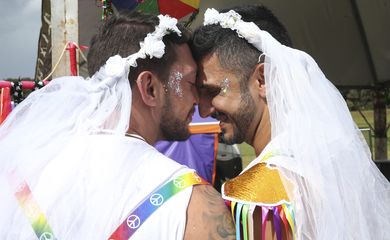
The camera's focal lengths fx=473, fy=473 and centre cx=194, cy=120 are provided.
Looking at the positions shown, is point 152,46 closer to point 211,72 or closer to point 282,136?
point 211,72

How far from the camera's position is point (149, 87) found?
4.74 feet

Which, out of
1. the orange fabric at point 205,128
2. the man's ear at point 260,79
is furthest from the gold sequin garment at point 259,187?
the orange fabric at point 205,128

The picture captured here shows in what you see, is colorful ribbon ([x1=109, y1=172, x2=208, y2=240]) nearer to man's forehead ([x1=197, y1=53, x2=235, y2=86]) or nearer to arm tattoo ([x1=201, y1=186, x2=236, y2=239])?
arm tattoo ([x1=201, y1=186, x2=236, y2=239])

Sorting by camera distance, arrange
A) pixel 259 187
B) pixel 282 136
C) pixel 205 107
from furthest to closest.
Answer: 1. pixel 205 107
2. pixel 282 136
3. pixel 259 187

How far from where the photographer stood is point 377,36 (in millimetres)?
5930

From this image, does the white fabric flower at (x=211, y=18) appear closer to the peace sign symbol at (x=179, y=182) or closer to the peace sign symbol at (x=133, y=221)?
the peace sign symbol at (x=179, y=182)

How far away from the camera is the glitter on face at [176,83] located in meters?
1.52

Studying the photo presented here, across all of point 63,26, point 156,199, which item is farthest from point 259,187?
point 63,26

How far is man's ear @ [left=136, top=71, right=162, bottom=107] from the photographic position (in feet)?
4.68

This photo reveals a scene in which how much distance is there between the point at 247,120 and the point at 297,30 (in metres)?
4.72

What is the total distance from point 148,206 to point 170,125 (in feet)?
1.32

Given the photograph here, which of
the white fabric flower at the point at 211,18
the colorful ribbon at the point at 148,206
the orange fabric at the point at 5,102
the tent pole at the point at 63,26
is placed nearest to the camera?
the colorful ribbon at the point at 148,206

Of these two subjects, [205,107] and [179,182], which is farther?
[205,107]

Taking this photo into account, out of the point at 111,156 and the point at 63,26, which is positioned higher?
the point at 63,26
